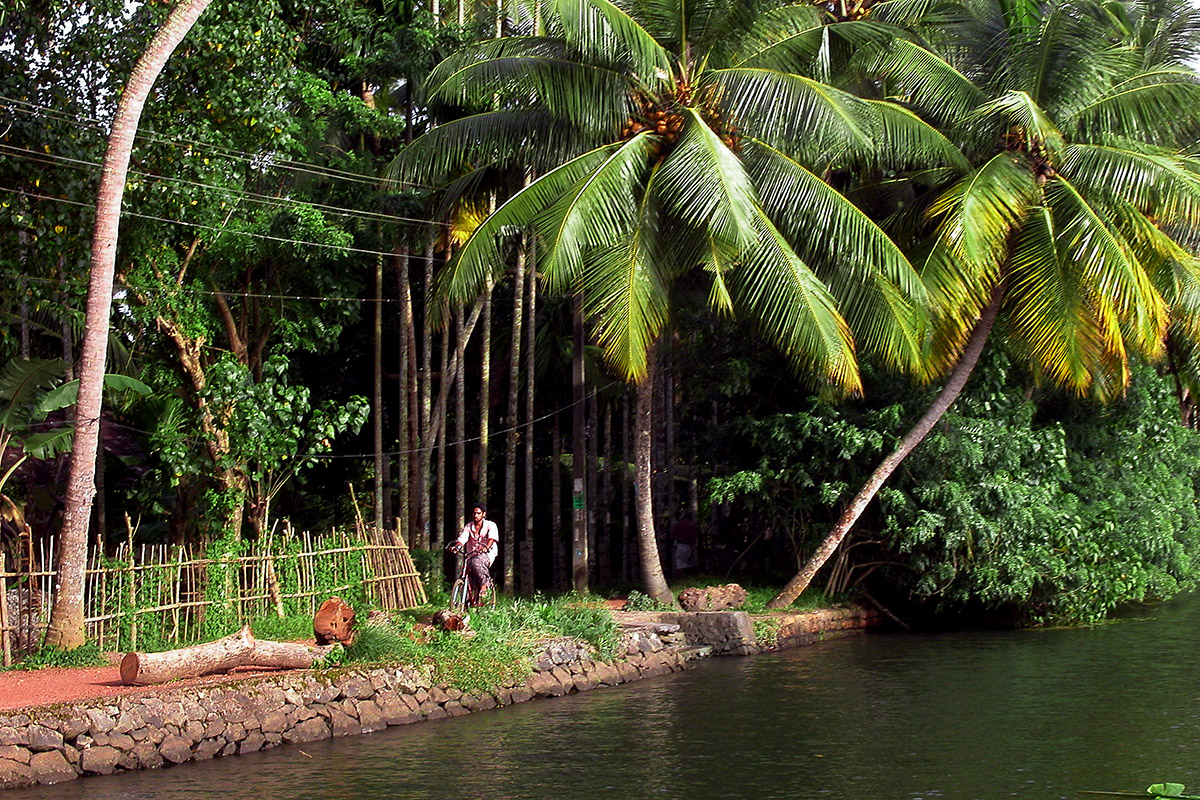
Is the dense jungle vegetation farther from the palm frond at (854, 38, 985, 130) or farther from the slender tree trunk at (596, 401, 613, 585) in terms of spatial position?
the slender tree trunk at (596, 401, 613, 585)

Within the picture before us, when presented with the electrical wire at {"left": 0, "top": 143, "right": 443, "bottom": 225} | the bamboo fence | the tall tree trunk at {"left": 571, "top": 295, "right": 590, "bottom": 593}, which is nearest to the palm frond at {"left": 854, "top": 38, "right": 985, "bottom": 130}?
the tall tree trunk at {"left": 571, "top": 295, "right": 590, "bottom": 593}

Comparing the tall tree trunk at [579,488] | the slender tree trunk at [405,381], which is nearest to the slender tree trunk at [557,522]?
the tall tree trunk at [579,488]

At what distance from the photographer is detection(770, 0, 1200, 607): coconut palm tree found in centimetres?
1578

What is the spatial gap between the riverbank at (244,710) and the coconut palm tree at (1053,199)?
5578 mm

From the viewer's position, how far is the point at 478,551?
15.4 metres

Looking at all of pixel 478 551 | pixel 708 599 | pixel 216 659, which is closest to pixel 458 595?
pixel 478 551

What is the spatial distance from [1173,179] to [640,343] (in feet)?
22.4

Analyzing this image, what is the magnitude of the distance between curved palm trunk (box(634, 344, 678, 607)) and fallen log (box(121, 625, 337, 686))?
614cm

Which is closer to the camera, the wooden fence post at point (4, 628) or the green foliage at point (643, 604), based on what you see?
the wooden fence post at point (4, 628)

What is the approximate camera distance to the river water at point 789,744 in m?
9.23

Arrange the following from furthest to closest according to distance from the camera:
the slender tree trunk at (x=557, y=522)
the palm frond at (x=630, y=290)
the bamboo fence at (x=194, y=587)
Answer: the slender tree trunk at (x=557, y=522) < the palm frond at (x=630, y=290) < the bamboo fence at (x=194, y=587)

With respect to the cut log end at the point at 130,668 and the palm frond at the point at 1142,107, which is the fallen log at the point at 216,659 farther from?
the palm frond at the point at 1142,107

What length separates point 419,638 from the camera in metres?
13.6

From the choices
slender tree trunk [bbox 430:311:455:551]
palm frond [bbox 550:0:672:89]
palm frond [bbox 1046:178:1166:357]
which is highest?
palm frond [bbox 550:0:672:89]
